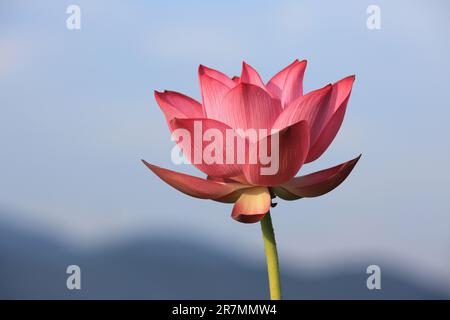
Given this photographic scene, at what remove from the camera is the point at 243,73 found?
33.4 inches

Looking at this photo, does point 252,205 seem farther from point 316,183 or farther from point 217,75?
point 217,75

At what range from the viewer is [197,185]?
757mm

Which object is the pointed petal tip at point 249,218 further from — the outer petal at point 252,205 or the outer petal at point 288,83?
the outer petal at point 288,83

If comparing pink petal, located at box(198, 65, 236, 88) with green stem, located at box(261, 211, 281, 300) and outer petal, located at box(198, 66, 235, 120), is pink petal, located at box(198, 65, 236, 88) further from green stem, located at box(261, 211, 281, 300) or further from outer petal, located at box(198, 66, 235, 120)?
green stem, located at box(261, 211, 281, 300)

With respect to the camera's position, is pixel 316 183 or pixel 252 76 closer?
pixel 316 183

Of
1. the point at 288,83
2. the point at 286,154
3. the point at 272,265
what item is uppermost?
the point at 288,83

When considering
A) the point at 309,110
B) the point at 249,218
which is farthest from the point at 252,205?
the point at 309,110

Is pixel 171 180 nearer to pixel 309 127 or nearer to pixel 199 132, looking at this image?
pixel 199 132

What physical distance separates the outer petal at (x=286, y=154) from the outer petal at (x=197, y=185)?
0.12 feet

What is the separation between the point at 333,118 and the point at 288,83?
0.10 m

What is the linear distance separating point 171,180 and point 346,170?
212 mm

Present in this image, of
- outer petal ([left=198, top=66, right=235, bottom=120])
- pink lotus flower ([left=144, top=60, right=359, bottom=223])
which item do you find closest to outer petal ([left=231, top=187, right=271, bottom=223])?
pink lotus flower ([left=144, top=60, right=359, bottom=223])

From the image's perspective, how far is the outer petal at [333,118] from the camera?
780 mm

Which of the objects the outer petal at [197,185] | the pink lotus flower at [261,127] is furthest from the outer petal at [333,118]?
the outer petal at [197,185]
